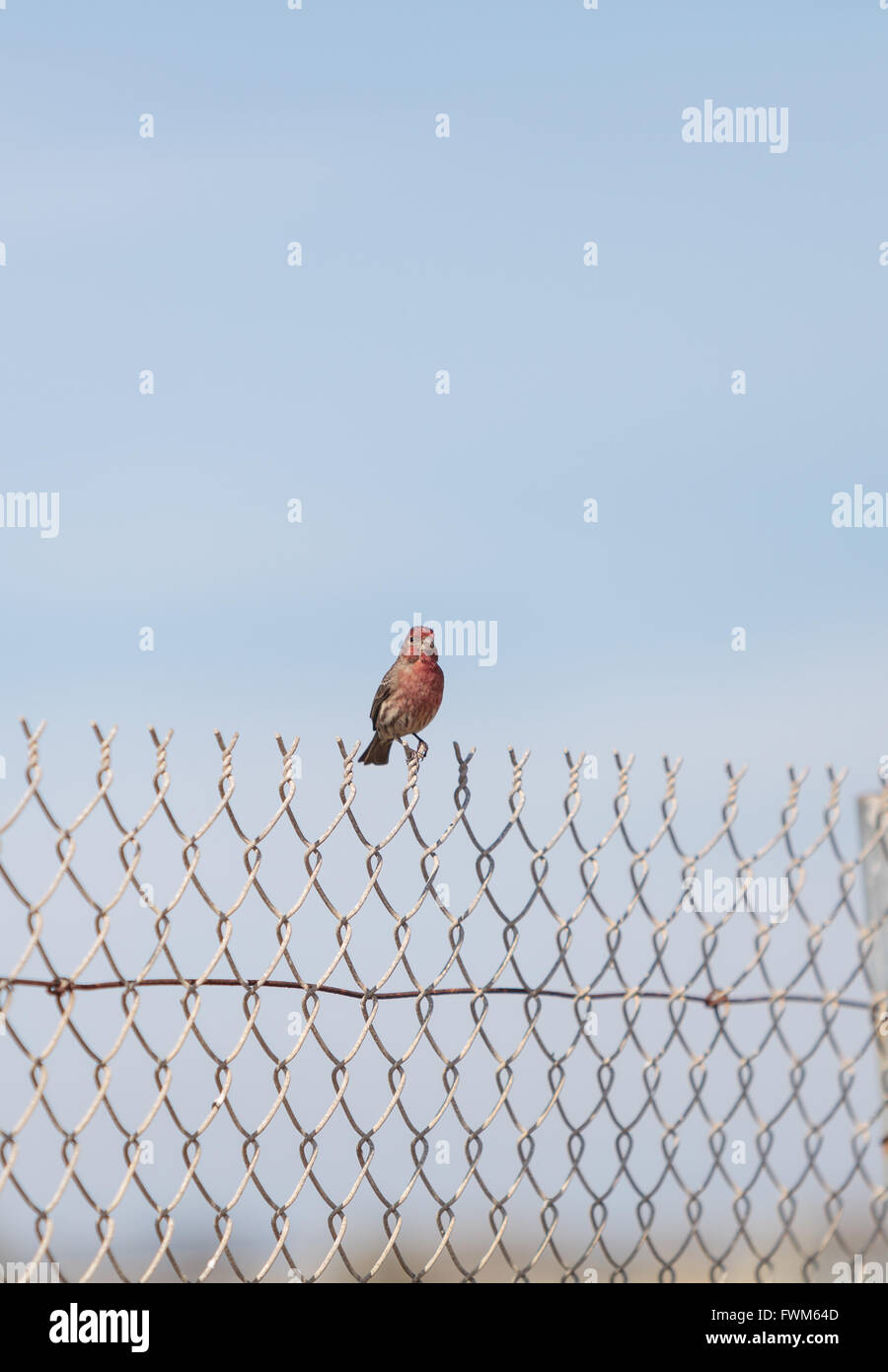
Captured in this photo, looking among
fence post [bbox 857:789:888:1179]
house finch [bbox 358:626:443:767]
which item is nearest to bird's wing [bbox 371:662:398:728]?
house finch [bbox 358:626:443:767]

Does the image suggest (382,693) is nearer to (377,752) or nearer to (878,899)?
(377,752)

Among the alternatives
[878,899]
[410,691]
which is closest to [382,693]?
[410,691]

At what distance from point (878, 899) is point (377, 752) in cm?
173

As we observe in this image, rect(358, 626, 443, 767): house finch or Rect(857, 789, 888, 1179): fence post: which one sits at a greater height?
Rect(358, 626, 443, 767): house finch

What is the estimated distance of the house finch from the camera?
425cm

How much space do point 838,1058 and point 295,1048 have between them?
1754 millimetres

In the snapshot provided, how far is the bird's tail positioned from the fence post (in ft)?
4.79

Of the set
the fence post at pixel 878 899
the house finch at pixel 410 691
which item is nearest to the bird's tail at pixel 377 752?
the house finch at pixel 410 691

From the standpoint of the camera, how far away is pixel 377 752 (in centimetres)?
468

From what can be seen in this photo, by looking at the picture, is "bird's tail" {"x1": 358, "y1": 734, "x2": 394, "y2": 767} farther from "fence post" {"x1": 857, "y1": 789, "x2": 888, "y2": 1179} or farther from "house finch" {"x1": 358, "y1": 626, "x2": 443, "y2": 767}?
"fence post" {"x1": 857, "y1": 789, "x2": 888, "y2": 1179}

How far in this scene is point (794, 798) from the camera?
3.60 m

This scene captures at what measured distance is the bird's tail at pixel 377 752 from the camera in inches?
175
